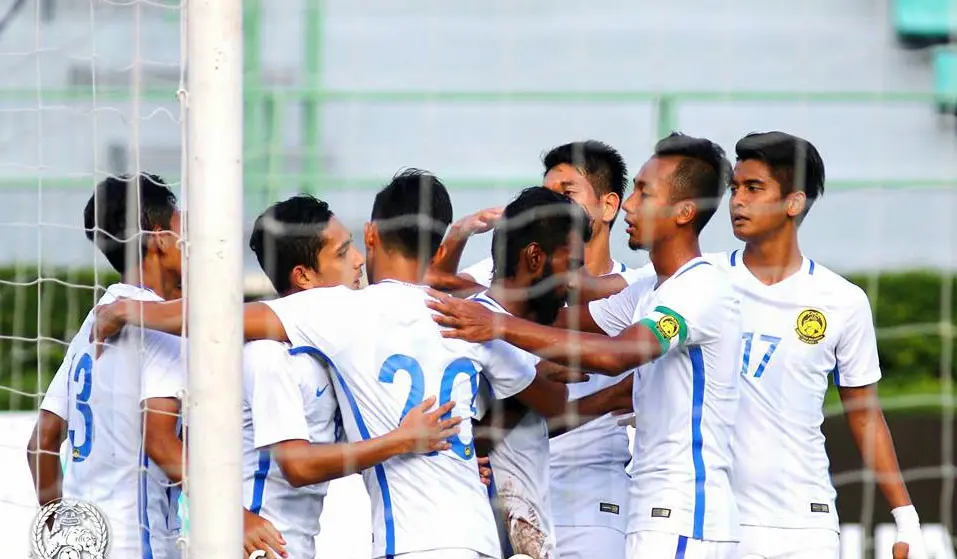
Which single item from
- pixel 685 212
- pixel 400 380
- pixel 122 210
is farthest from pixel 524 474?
pixel 122 210

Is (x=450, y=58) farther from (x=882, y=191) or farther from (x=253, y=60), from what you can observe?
(x=882, y=191)

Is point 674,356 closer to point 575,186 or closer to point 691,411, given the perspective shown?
point 691,411

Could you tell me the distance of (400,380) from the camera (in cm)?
336

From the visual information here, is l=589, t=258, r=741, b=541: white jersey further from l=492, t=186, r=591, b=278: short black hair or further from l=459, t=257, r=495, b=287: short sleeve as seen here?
l=459, t=257, r=495, b=287: short sleeve

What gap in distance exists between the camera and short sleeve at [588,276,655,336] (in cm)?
421

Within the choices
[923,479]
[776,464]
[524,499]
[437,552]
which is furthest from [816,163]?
[923,479]

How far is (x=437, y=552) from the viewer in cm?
329

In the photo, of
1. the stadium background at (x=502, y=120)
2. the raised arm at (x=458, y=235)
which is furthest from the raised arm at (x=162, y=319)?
the stadium background at (x=502, y=120)

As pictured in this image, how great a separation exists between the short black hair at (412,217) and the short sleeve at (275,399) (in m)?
0.37

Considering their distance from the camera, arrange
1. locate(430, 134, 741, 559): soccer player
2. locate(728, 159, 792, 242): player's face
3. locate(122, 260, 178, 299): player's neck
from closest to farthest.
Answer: locate(430, 134, 741, 559): soccer player, locate(122, 260, 178, 299): player's neck, locate(728, 159, 792, 242): player's face

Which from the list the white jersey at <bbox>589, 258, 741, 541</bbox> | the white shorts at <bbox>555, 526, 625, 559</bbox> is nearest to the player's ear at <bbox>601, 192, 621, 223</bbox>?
the white jersey at <bbox>589, 258, 741, 541</bbox>

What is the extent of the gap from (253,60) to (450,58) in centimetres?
129

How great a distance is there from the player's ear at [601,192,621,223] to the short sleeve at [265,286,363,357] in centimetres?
121

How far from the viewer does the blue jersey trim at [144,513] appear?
386cm
